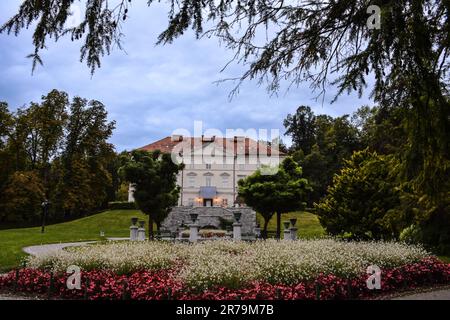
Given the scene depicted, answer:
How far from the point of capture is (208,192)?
53.0 meters

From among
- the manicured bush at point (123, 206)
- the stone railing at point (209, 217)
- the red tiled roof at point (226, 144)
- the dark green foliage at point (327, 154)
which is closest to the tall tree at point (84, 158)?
the manicured bush at point (123, 206)

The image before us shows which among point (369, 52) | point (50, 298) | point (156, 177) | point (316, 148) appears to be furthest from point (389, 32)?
point (316, 148)

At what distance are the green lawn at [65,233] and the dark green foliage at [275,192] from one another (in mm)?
10980

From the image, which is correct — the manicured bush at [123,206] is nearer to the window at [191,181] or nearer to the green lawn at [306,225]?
the window at [191,181]

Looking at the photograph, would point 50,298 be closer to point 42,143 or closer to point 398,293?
point 398,293

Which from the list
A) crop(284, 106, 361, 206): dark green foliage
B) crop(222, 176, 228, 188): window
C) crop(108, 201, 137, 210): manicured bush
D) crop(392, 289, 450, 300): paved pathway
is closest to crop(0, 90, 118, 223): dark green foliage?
crop(108, 201, 137, 210): manicured bush

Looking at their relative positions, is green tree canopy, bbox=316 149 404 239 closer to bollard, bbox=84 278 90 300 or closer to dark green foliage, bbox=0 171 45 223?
bollard, bbox=84 278 90 300

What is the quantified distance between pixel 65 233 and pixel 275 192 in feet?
53.4

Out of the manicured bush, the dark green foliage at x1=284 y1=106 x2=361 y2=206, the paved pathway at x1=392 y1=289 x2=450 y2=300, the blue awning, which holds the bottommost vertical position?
the paved pathway at x1=392 y1=289 x2=450 y2=300

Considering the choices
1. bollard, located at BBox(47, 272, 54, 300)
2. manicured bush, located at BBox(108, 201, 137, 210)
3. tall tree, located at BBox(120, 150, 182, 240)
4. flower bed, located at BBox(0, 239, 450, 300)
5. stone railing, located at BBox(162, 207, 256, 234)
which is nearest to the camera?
flower bed, located at BBox(0, 239, 450, 300)

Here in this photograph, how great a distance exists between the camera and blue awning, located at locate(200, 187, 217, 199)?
174ft

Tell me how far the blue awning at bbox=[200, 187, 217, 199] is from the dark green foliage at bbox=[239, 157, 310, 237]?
72.3ft

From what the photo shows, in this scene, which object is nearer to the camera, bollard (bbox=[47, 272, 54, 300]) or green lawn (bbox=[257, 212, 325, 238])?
bollard (bbox=[47, 272, 54, 300])

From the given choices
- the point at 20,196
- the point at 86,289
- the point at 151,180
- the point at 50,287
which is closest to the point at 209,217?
the point at 151,180
